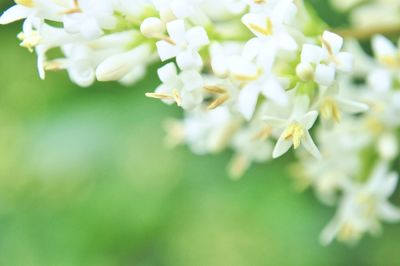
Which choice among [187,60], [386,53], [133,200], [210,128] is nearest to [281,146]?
[187,60]

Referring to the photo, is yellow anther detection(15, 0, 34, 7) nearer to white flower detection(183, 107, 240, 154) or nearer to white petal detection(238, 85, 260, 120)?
white petal detection(238, 85, 260, 120)

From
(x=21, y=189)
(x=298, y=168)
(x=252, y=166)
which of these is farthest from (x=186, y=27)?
(x=21, y=189)

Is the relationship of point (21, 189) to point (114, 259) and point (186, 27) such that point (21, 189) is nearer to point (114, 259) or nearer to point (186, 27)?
point (114, 259)

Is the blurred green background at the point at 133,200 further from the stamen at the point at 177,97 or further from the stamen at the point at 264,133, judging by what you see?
the stamen at the point at 177,97

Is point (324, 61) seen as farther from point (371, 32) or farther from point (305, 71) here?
point (371, 32)

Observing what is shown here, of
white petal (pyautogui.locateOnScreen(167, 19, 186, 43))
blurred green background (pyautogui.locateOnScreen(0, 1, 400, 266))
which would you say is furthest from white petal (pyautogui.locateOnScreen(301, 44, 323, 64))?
blurred green background (pyautogui.locateOnScreen(0, 1, 400, 266))

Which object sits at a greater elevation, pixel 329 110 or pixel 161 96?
pixel 161 96
